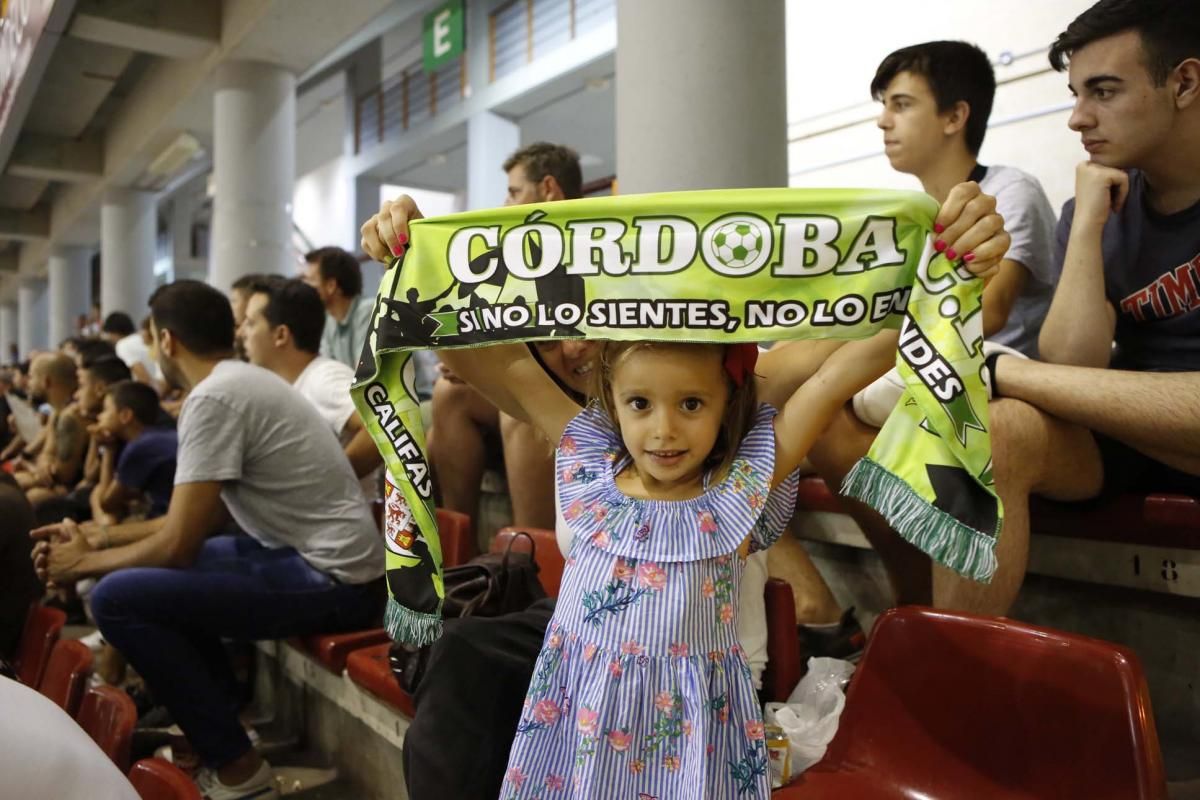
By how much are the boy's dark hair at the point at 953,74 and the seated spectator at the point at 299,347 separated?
2112 mm

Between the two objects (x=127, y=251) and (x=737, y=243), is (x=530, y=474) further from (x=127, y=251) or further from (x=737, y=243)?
(x=127, y=251)

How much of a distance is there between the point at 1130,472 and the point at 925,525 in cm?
83

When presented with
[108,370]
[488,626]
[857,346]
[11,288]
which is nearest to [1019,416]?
[857,346]

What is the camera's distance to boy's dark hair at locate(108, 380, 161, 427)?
3.59 meters

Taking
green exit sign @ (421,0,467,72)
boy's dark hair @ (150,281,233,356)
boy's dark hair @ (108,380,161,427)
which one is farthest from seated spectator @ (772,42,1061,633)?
green exit sign @ (421,0,467,72)

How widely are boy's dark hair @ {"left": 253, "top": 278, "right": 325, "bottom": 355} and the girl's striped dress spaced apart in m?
2.33

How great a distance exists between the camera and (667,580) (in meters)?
1.26

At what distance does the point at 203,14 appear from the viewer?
6.27 meters

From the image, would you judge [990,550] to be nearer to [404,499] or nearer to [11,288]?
[404,499]

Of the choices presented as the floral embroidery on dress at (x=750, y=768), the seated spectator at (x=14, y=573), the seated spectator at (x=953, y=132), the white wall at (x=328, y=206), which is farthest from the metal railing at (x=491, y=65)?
the floral embroidery on dress at (x=750, y=768)

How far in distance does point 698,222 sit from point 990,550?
60cm

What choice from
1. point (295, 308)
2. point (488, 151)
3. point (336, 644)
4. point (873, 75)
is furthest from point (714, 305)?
point (488, 151)

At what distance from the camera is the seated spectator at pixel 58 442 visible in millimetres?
4691

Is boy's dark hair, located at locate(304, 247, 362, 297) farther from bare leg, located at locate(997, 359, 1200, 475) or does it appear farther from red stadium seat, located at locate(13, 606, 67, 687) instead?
bare leg, located at locate(997, 359, 1200, 475)
